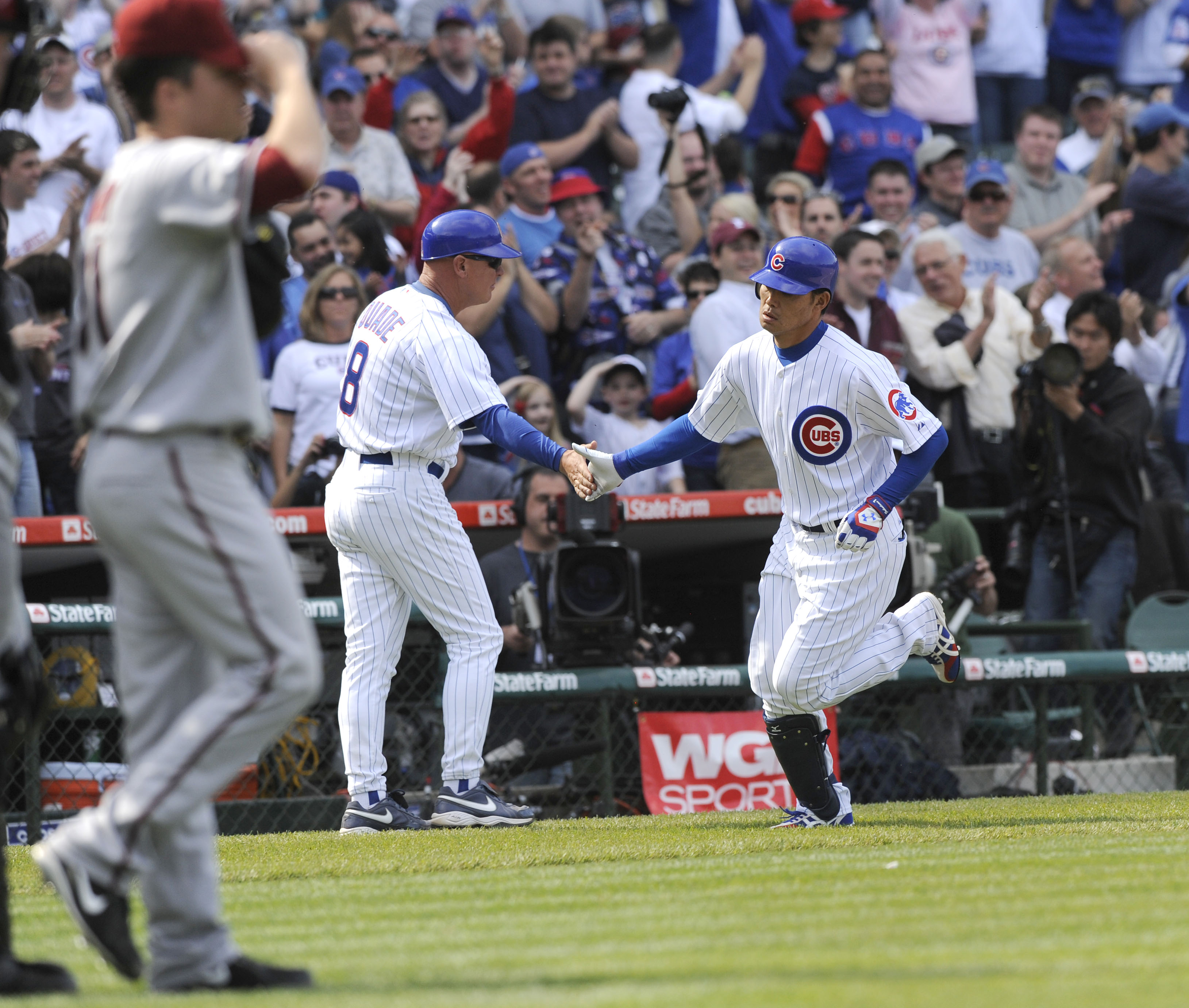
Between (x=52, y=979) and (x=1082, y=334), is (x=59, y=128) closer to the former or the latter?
(x=1082, y=334)

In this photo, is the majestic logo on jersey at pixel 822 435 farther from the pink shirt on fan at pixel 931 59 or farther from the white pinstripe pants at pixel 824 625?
the pink shirt on fan at pixel 931 59

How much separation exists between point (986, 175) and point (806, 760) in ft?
20.9

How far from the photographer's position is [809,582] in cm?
620

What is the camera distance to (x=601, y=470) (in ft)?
20.5

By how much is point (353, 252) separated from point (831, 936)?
6721mm

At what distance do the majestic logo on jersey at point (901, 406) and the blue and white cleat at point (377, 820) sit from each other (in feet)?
7.50

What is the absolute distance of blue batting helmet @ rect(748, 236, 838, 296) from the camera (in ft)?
20.0

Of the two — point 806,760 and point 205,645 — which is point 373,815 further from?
point 205,645

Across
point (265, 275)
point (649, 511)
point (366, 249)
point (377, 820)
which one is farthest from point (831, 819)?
point (366, 249)

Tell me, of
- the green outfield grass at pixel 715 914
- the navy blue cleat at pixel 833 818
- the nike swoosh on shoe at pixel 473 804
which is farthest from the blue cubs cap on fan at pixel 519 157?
the navy blue cleat at pixel 833 818

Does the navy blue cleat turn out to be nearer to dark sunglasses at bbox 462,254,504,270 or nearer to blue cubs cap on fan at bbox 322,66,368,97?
dark sunglasses at bbox 462,254,504,270

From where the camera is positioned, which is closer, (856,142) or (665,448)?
(665,448)

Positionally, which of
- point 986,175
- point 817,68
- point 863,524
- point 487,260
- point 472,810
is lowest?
point 472,810

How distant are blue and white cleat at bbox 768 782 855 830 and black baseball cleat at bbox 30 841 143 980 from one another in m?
3.39
